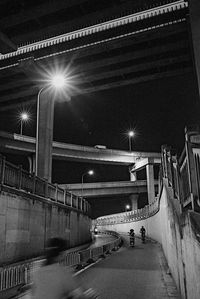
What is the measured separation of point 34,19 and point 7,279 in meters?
22.7

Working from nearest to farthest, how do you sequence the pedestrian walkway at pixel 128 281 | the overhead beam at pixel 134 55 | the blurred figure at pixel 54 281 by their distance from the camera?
the blurred figure at pixel 54 281 → the pedestrian walkway at pixel 128 281 → the overhead beam at pixel 134 55

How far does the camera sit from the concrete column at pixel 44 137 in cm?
3156

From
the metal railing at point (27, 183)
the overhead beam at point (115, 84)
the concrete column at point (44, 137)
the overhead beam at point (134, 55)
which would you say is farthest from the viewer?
the overhead beam at point (115, 84)

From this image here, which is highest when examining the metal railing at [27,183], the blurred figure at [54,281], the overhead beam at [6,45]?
the overhead beam at [6,45]

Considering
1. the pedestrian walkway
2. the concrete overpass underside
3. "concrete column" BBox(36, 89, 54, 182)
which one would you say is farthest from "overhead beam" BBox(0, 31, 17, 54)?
the pedestrian walkway

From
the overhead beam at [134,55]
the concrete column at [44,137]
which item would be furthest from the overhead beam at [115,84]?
the overhead beam at [134,55]

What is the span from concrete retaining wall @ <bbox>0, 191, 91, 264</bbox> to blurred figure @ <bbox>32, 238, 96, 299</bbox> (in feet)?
15.5

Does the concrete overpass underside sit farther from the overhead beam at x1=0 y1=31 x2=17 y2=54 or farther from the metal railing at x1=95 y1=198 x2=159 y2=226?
the metal railing at x1=95 y1=198 x2=159 y2=226

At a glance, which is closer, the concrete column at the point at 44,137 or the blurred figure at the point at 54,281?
the blurred figure at the point at 54,281

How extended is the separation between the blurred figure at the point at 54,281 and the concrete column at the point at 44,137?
25846 mm

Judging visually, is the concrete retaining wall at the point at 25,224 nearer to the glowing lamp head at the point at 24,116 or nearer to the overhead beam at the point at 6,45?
the overhead beam at the point at 6,45

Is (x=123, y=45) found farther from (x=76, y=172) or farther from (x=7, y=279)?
(x=76, y=172)

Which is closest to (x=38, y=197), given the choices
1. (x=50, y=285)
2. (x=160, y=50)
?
(x=50, y=285)

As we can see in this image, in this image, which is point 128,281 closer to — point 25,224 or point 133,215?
point 25,224
